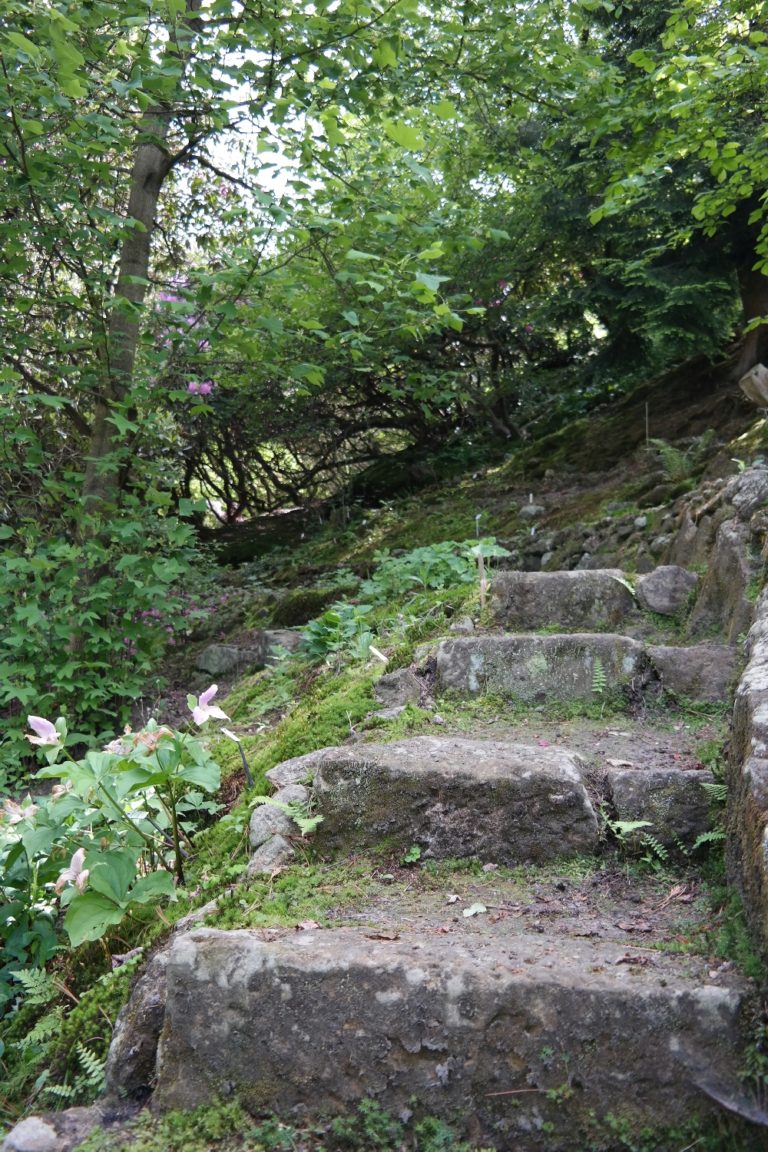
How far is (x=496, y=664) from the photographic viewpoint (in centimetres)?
335

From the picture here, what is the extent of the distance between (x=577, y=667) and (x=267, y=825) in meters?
1.38

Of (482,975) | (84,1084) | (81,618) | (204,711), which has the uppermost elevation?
(81,618)

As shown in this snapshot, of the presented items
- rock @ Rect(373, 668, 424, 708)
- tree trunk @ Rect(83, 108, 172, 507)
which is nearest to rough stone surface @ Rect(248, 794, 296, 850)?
rock @ Rect(373, 668, 424, 708)

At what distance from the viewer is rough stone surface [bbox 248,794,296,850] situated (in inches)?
98.8

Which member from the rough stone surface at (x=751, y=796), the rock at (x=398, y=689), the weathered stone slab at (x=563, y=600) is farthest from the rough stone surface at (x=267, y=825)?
the weathered stone slab at (x=563, y=600)

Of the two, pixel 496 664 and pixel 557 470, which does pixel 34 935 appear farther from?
pixel 557 470

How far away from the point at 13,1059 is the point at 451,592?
9.59 feet

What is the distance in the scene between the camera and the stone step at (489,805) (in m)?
2.32

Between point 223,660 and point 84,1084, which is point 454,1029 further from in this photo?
point 223,660

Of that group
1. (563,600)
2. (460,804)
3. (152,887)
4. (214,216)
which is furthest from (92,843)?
(214,216)

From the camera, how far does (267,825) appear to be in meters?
2.54

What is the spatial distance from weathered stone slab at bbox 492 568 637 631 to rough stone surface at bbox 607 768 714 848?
5.32ft

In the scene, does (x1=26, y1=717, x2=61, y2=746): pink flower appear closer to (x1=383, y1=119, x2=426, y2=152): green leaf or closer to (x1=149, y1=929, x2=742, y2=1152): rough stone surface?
(x1=149, y1=929, x2=742, y2=1152): rough stone surface

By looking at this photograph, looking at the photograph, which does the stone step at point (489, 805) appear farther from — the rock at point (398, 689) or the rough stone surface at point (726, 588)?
the rough stone surface at point (726, 588)
